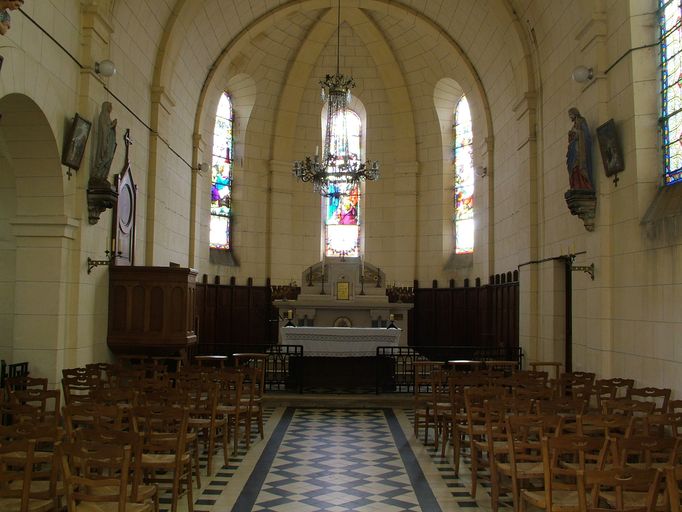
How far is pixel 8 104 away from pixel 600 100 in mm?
8760

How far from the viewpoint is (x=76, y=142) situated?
34.0 ft

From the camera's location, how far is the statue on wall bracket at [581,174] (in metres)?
11.0

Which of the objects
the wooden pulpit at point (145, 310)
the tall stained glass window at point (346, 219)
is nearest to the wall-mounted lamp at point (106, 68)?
the wooden pulpit at point (145, 310)

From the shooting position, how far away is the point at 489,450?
646 cm

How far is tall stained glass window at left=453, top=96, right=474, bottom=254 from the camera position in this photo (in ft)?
66.1

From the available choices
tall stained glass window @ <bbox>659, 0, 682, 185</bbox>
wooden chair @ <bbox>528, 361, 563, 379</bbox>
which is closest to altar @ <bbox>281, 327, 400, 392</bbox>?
wooden chair @ <bbox>528, 361, 563, 379</bbox>

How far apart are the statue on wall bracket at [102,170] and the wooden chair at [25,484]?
585 cm

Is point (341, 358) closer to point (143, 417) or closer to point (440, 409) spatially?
point (440, 409)

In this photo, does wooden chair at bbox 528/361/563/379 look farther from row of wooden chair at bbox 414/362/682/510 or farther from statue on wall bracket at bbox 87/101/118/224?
statue on wall bracket at bbox 87/101/118/224

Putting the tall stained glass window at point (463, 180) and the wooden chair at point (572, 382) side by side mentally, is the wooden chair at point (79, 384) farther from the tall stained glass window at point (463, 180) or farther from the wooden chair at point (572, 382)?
the tall stained glass window at point (463, 180)

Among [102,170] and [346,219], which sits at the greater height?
[346,219]

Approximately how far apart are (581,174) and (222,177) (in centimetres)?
1212

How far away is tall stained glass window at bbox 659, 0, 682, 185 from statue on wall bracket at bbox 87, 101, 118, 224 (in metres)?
8.21

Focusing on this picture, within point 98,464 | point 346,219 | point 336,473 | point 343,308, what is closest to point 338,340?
point 343,308
